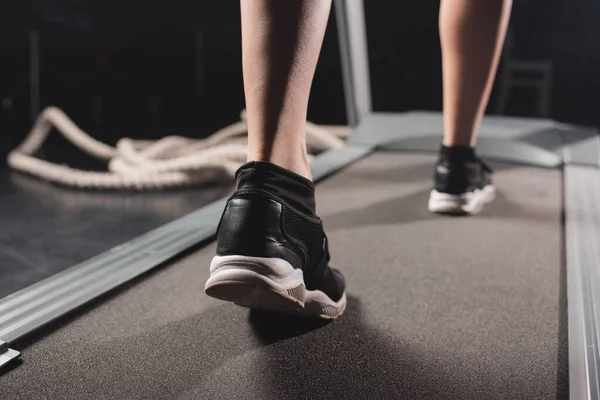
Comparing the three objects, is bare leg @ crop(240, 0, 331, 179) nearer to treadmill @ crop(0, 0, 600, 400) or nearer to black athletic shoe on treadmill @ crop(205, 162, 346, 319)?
black athletic shoe on treadmill @ crop(205, 162, 346, 319)

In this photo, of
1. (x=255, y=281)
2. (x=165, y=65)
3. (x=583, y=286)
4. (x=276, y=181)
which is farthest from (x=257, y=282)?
(x=165, y=65)

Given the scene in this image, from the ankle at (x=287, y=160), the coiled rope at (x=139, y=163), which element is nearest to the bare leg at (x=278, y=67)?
the ankle at (x=287, y=160)

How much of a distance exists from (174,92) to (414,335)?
A: 7.70ft

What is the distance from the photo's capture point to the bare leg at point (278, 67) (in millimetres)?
608

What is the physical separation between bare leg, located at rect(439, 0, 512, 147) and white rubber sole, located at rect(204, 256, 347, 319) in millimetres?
700

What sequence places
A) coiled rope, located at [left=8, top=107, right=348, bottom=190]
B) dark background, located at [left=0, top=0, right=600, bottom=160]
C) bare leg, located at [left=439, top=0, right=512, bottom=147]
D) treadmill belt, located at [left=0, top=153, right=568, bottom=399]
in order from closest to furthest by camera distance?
treadmill belt, located at [left=0, top=153, right=568, bottom=399] < bare leg, located at [left=439, top=0, right=512, bottom=147] < coiled rope, located at [left=8, top=107, right=348, bottom=190] < dark background, located at [left=0, top=0, right=600, bottom=160]

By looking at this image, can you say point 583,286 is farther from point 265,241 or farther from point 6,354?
point 6,354

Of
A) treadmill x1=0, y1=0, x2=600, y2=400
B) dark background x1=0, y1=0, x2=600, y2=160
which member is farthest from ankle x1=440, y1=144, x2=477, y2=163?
dark background x1=0, y1=0, x2=600, y2=160

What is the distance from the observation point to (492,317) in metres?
0.72

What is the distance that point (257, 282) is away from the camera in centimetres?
56

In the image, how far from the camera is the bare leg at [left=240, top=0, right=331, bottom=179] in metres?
0.61

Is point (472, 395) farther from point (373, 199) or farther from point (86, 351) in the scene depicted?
point (373, 199)

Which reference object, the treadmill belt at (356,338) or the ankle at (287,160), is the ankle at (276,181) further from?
the treadmill belt at (356,338)

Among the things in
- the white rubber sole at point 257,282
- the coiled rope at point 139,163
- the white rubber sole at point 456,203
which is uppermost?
the white rubber sole at point 257,282
